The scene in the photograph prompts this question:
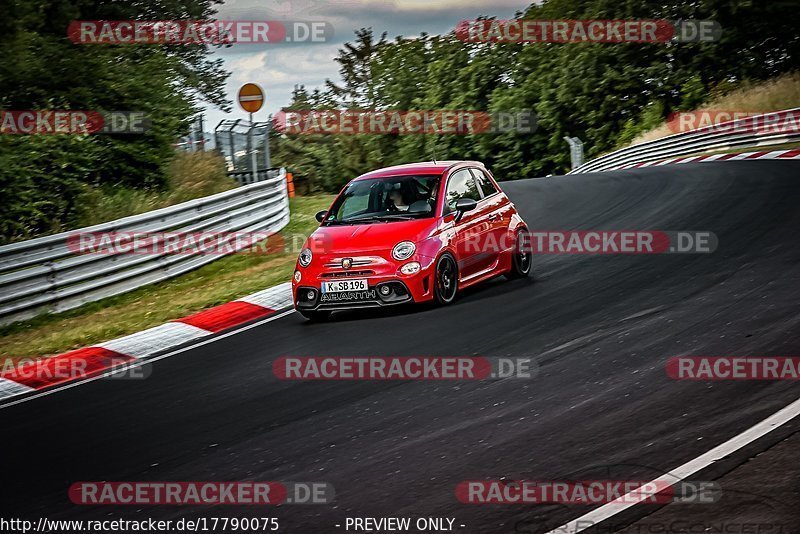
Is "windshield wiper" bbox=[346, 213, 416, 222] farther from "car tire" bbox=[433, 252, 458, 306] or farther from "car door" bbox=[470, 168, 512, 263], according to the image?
"car door" bbox=[470, 168, 512, 263]

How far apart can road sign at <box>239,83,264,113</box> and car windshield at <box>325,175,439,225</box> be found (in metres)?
7.87

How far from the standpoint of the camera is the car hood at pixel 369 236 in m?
11.3

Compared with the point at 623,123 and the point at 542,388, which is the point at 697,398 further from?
the point at 623,123

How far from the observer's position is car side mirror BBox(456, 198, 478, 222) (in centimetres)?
1174

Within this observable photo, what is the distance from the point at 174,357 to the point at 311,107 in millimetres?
75484

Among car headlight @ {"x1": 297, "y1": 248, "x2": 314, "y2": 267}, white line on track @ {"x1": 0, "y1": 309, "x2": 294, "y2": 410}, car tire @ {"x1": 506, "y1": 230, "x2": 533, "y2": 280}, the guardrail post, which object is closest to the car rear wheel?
car tire @ {"x1": 506, "y1": 230, "x2": 533, "y2": 280}

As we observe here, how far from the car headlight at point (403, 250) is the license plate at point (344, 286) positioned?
442mm

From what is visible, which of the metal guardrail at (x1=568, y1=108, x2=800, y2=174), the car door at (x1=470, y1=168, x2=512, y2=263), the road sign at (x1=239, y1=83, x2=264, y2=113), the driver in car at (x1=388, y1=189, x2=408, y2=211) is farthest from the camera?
the metal guardrail at (x1=568, y1=108, x2=800, y2=174)

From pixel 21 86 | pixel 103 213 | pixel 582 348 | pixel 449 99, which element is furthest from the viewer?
pixel 449 99

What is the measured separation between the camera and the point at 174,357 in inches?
420

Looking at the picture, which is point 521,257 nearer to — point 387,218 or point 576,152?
point 387,218

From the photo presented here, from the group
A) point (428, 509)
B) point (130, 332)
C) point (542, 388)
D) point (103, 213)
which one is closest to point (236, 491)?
point (428, 509)

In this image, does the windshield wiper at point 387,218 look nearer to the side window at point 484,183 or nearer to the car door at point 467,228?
the car door at point 467,228

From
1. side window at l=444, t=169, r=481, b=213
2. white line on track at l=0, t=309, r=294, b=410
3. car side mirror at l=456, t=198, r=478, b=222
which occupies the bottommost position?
white line on track at l=0, t=309, r=294, b=410
